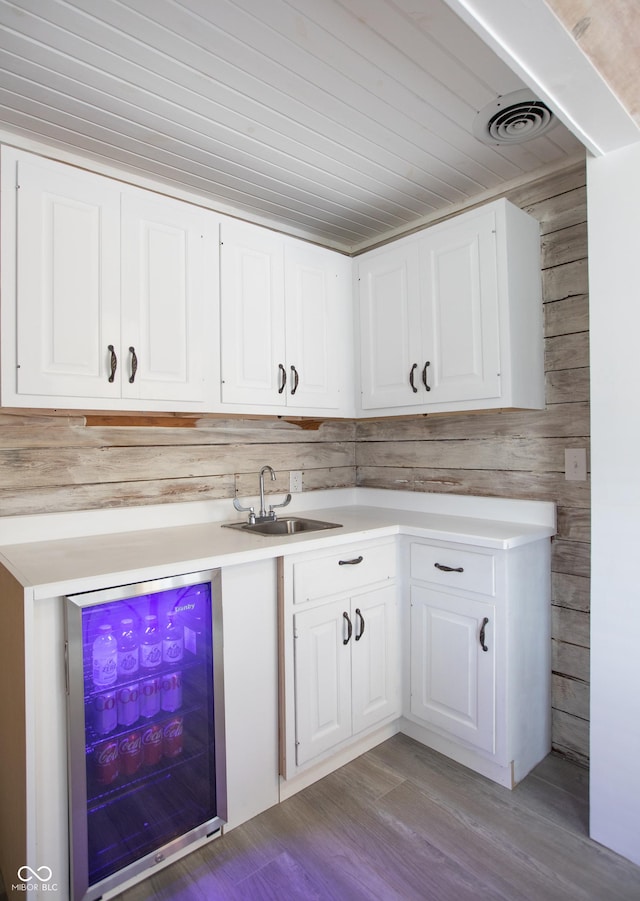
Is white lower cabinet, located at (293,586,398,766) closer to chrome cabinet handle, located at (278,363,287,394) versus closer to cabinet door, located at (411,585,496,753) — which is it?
cabinet door, located at (411,585,496,753)

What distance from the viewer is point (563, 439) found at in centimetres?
215

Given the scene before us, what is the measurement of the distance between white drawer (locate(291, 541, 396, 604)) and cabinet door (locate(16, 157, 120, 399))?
0.95m

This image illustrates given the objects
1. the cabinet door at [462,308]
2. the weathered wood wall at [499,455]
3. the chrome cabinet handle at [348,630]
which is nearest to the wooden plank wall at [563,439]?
the weathered wood wall at [499,455]

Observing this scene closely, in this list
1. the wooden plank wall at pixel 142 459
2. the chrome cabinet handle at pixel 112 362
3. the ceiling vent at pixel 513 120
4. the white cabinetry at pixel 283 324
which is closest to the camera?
the ceiling vent at pixel 513 120

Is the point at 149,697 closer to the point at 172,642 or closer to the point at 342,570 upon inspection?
the point at 172,642

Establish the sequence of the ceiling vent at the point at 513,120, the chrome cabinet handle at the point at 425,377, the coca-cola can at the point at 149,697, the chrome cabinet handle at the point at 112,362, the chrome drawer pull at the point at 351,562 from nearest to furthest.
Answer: the coca-cola can at the point at 149,697 < the ceiling vent at the point at 513,120 < the chrome cabinet handle at the point at 112,362 < the chrome drawer pull at the point at 351,562 < the chrome cabinet handle at the point at 425,377

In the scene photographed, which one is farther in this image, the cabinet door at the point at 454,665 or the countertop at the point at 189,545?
the cabinet door at the point at 454,665

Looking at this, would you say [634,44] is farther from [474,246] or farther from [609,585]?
[609,585]

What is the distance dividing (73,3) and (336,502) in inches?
91.0

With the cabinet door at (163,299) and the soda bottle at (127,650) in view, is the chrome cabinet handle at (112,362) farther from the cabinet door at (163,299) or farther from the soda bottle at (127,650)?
the soda bottle at (127,650)

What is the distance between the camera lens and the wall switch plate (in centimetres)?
208

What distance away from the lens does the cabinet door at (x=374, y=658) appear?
82.0 inches

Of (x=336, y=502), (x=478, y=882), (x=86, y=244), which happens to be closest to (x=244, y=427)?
(x=336, y=502)

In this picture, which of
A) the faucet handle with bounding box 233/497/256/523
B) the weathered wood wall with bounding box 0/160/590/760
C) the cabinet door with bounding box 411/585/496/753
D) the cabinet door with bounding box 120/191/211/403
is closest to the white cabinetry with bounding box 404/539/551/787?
the cabinet door with bounding box 411/585/496/753
